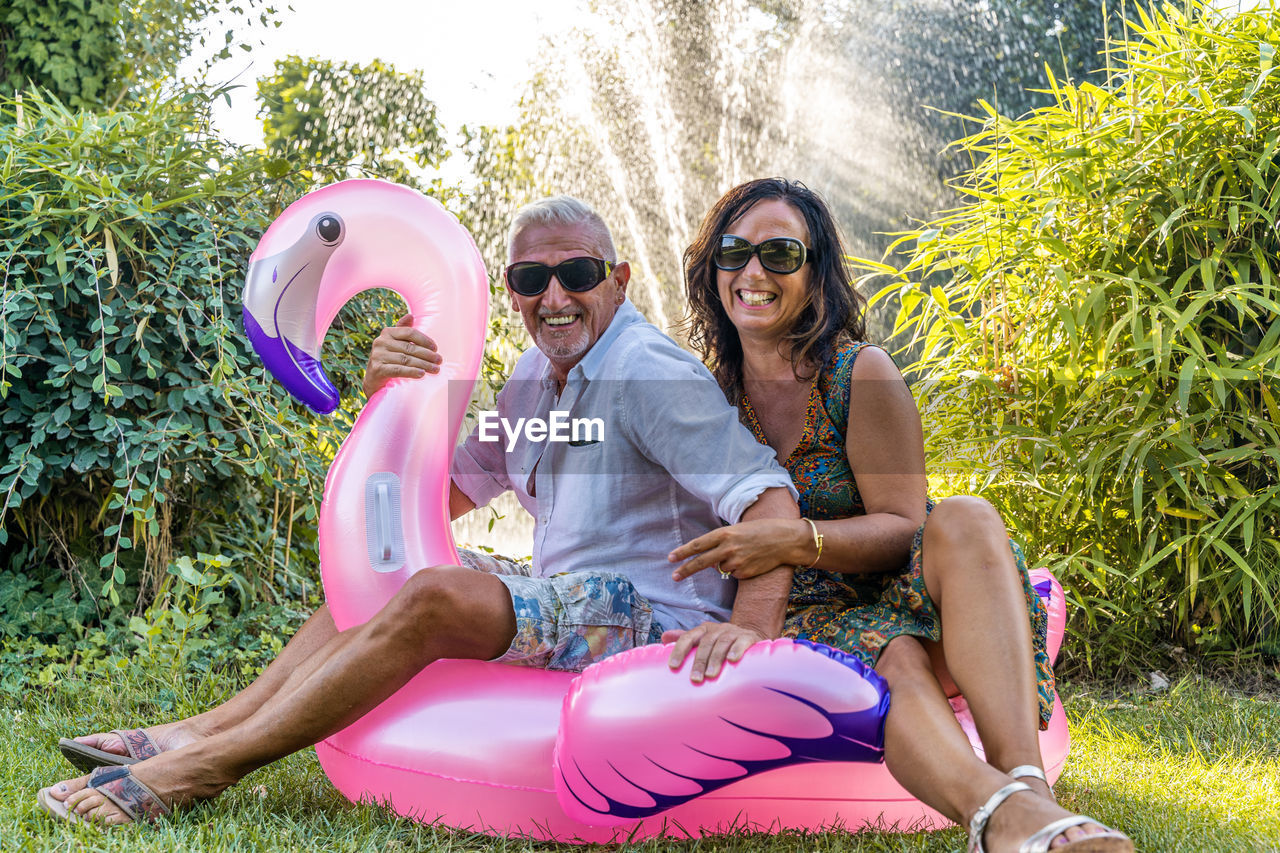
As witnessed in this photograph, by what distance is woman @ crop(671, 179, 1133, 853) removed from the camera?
1829mm

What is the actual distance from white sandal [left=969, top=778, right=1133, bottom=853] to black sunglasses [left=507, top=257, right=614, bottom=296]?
1.38 meters

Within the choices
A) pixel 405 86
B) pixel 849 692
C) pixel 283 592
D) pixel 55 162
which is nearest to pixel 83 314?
pixel 55 162

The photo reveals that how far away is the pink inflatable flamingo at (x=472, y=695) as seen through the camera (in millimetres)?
1973

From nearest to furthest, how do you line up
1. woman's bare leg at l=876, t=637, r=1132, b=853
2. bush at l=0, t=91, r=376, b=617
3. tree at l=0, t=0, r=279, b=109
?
woman's bare leg at l=876, t=637, r=1132, b=853, bush at l=0, t=91, r=376, b=617, tree at l=0, t=0, r=279, b=109

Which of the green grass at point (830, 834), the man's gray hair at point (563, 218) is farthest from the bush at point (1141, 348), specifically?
the man's gray hair at point (563, 218)

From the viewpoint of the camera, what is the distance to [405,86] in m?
11.8

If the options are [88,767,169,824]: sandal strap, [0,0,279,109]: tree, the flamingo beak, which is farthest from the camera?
[0,0,279,109]: tree

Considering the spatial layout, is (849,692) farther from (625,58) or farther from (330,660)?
(625,58)

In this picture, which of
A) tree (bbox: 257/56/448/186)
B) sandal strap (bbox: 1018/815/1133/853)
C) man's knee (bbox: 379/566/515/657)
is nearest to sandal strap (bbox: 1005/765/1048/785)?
sandal strap (bbox: 1018/815/1133/853)

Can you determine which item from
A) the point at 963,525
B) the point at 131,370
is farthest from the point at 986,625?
the point at 131,370

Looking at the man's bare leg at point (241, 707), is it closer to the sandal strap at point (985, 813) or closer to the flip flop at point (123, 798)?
the flip flop at point (123, 798)

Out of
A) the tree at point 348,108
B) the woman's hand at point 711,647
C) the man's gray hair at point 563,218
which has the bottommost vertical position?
the woman's hand at point 711,647

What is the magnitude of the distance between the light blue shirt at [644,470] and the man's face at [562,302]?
0.04 metres

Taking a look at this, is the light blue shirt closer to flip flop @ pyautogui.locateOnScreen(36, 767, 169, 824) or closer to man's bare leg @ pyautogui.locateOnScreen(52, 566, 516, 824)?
man's bare leg @ pyautogui.locateOnScreen(52, 566, 516, 824)
